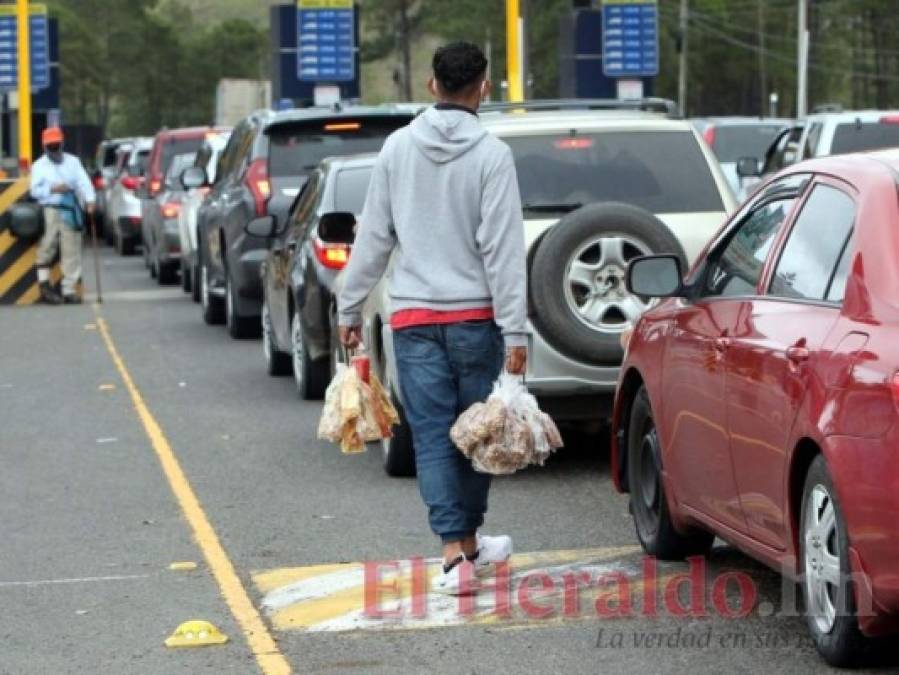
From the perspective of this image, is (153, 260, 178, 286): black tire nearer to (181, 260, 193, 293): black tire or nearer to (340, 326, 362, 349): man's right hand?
(181, 260, 193, 293): black tire

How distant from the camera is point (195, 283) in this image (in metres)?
23.9

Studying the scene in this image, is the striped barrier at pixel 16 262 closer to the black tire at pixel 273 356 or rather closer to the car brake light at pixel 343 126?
the car brake light at pixel 343 126

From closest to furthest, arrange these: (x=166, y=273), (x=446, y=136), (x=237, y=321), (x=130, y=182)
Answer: (x=446, y=136)
(x=237, y=321)
(x=166, y=273)
(x=130, y=182)

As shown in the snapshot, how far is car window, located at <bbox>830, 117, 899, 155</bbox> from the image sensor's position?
2231 cm

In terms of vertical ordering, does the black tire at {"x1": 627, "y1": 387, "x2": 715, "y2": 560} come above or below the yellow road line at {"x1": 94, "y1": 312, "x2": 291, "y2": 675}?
above

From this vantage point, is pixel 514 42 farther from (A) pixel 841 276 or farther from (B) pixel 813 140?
(A) pixel 841 276

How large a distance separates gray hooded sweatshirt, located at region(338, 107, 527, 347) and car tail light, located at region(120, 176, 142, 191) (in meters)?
26.3

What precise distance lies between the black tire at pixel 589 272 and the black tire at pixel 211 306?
10.6m

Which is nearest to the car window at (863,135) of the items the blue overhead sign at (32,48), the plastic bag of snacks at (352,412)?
the plastic bag of snacks at (352,412)

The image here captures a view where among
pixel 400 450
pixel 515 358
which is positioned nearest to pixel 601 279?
pixel 400 450

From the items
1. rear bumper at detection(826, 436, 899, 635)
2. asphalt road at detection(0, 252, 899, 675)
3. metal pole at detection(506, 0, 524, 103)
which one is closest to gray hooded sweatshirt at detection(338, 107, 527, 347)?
asphalt road at detection(0, 252, 899, 675)

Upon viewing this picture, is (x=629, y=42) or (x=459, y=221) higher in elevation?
(x=629, y=42)

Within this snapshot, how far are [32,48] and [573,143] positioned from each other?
34.4 metres

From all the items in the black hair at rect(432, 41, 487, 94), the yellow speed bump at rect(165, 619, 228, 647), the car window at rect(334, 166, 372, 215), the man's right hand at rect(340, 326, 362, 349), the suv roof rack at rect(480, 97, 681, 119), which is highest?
the black hair at rect(432, 41, 487, 94)
